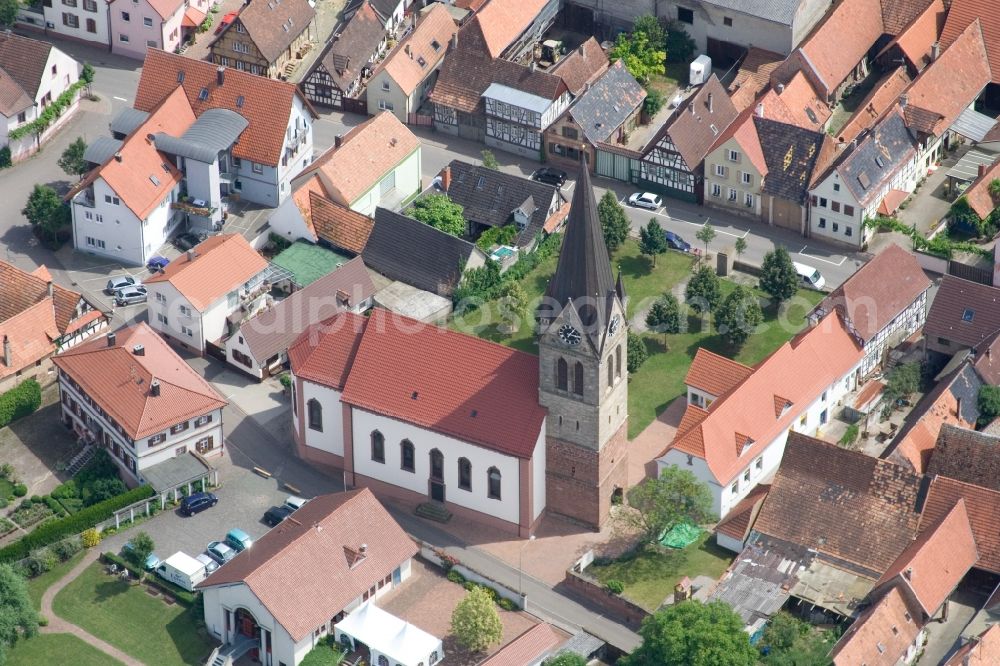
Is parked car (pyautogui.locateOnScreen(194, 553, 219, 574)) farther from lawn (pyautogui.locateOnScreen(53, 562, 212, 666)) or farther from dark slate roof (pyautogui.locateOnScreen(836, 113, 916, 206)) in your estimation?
dark slate roof (pyautogui.locateOnScreen(836, 113, 916, 206))

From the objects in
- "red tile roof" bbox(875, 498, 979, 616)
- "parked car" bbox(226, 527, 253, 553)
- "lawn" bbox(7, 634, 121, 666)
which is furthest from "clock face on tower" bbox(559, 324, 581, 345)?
"lawn" bbox(7, 634, 121, 666)

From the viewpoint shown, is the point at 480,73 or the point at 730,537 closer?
the point at 730,537

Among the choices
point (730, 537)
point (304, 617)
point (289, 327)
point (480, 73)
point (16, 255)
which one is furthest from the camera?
point (480, 73)

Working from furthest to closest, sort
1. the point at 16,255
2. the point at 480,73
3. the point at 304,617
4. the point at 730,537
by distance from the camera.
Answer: the point at 480,73, the point at 16,255, the point at 730,537, the point at 304,617

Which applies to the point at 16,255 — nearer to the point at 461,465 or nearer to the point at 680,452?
the point at 461,465

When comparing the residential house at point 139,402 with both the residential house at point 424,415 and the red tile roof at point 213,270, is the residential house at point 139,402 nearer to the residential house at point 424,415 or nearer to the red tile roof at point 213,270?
the red tile roof at point 213,270

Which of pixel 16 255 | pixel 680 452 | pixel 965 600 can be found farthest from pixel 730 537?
pixel 16 255
